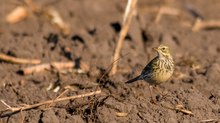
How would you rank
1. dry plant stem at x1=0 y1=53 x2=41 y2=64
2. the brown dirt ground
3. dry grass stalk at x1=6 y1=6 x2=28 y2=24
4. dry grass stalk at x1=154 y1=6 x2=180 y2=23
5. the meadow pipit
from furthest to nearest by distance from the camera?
dry grass stalk at x1=154 y1=6 x2=180 y2=23
dry grass stalk at x1=6 y1=6 x2=28 y2=24
dry plant stem at x1=0 y1=53 x2=41 y2=64
the meadow pipit
the brown dirt ground

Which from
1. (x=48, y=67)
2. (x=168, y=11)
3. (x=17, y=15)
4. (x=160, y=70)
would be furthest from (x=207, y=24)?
(x=160, y=70)

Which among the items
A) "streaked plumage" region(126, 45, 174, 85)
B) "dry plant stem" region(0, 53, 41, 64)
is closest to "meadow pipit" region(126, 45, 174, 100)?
"streaked plumage" region(126, 45, 174, 85)

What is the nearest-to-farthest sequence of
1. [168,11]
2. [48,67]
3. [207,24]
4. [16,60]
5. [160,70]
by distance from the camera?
[160,70] → [48,67] → [16,60] → [207,24] → [168,11]

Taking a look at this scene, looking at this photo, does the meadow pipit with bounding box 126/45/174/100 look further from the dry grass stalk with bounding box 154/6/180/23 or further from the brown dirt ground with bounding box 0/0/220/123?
the dry grass stalk with bounding box 154/6/180/23

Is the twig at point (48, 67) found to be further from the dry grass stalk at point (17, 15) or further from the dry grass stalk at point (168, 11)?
the dry grass stalk at point (168, 11)

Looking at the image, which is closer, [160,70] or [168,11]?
[160,70]

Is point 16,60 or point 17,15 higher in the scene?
point 17,15

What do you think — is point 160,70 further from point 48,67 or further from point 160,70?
point 48,67

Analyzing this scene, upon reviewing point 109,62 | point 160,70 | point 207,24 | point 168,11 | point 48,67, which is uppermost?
point 168,11
